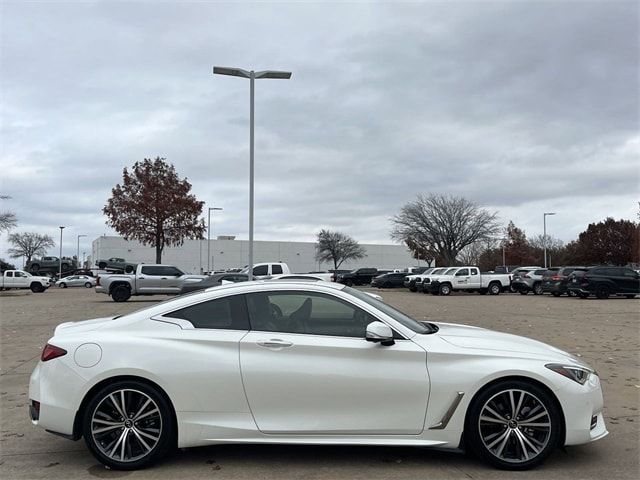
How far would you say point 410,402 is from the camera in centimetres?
424

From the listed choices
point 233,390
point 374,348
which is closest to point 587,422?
point 374,348

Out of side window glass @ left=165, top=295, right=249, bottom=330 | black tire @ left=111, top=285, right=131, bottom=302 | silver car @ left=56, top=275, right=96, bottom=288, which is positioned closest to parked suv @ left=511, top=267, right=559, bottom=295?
black tire @ left=111, top=285, right=131, bottom=302

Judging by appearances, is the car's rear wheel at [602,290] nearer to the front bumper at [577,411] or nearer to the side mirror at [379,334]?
the front bumper at [577,411]

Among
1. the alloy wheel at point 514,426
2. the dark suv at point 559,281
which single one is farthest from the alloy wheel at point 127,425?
the dark suv at point 559,281

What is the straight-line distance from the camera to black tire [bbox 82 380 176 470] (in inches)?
169

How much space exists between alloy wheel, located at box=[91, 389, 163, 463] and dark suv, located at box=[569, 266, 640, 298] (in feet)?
91.4

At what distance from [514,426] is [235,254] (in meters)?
102

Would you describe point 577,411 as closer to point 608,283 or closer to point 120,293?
point 120,293

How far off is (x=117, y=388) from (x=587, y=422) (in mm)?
3664

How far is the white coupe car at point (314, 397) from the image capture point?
4.25 meters

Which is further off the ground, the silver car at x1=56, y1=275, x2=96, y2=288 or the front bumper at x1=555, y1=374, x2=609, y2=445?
the front bumper at x1=555, y1=374, x2=609, y2=445

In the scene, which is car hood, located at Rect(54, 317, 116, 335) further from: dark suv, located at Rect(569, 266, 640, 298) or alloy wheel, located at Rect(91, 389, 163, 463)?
dark suv, located at Rect(569, 266, 640, 298)

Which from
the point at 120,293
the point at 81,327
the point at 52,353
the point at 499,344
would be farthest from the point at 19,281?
the point at 499,344

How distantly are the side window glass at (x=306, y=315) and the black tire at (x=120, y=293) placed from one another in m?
23.1
